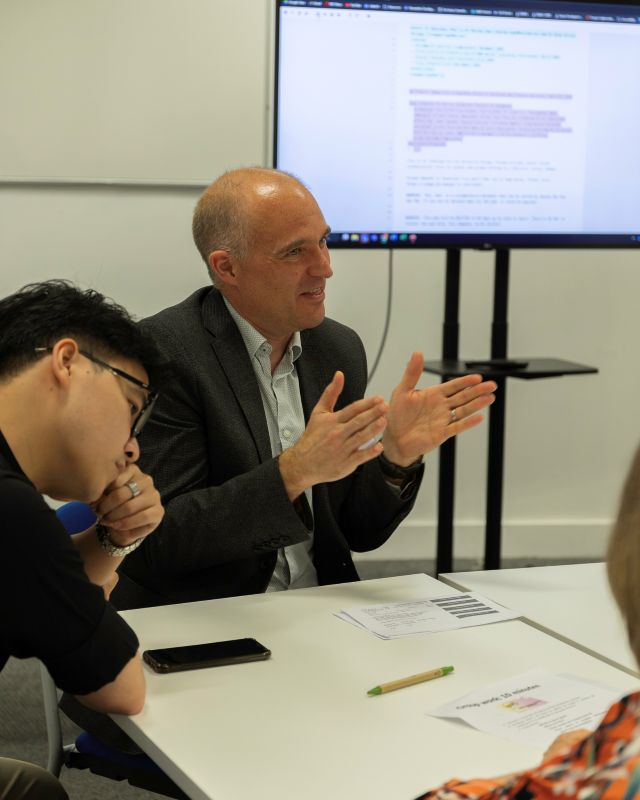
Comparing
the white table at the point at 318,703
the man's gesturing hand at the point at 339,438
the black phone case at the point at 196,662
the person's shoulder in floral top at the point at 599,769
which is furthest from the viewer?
the man's gesturing hand at the point at 339,438

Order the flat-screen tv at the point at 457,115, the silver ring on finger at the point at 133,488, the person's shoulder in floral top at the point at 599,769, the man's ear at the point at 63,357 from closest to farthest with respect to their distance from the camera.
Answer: the person's shoulder in floral top at the point at 599,769
the man's ear at the point at 63,357
the silver ring on finger at the point at 133,488
the flat-screen tv at the point at 457,115

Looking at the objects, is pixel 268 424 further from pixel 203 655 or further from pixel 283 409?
pixel 203 655

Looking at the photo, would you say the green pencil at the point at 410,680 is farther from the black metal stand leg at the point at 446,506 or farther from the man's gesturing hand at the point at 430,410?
the black metal stand leg at the point at 446,506

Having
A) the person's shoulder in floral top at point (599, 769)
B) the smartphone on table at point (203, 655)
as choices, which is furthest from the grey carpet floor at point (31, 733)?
the person's shoulder in floral top at point (599, 769)

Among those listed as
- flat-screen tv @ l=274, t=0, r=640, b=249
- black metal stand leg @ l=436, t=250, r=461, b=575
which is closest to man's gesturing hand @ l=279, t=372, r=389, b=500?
flat-screen tv @ l=274, t=0, r=640, b=249

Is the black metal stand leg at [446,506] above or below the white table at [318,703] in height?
below

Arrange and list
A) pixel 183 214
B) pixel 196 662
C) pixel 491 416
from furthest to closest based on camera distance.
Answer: pixel 183 214
pixel 491 416
pixel 196 662

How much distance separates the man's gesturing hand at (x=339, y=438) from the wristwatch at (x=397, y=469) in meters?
0.23

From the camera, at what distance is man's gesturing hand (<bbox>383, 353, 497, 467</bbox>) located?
201 centimetres

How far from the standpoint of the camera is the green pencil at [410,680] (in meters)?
1.43

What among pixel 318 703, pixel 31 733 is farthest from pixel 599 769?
pixel 31 733

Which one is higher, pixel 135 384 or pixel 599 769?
pixel 135 384

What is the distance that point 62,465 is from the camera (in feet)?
4.60

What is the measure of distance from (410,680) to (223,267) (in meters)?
1.16
